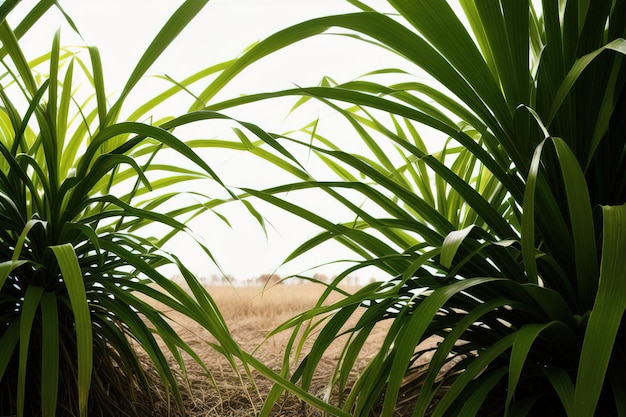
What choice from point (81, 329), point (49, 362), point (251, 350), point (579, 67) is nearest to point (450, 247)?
point (579, 67)

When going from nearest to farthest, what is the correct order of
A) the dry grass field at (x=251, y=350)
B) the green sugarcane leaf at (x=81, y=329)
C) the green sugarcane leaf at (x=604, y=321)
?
the green sugarcane leaf at (x=604, y=321)
the green sugarcane leaf at (x=81, y=329)
the dry grass field at (x=251, y=350)

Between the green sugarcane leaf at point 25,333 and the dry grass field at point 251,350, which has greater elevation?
the green sugarcane leaf at point 25,333

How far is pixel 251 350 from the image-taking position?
166cm

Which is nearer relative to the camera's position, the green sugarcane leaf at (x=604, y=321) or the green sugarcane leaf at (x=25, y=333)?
the green sugarcane leaf at (x=604, y=321)

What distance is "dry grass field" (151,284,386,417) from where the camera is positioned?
123 cm

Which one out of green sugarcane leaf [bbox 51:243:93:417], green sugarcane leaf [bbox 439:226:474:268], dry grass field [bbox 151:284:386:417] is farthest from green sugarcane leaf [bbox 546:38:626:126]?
green sugarcane leaf [bbox 51:243:93:417]

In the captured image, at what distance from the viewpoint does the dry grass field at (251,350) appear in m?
1.23

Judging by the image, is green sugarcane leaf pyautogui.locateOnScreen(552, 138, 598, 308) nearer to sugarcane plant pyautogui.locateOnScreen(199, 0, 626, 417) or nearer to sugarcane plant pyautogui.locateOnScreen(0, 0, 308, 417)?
sugarcane plant pyautogui.locateOnScreen(199, 0, 626, 417)

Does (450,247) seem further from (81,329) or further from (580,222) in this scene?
(81,329)

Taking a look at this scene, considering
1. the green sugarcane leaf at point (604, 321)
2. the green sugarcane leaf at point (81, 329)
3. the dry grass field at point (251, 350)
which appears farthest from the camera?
the dry grass field at point (251, 350)

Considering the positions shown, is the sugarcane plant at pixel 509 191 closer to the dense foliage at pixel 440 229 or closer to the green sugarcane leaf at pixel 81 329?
the dense foliage at pixel 440 229

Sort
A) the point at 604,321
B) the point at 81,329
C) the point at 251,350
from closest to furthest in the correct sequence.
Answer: the point at 604,321 → the point at 81,329 → the point at 251,350

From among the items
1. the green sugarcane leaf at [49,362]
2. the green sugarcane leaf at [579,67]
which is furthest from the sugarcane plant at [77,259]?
the green sugarcane leaf at [579,67]

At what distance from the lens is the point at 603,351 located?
0.62 m
